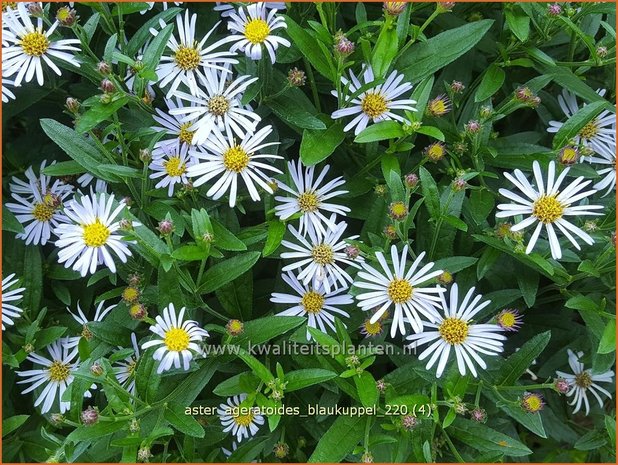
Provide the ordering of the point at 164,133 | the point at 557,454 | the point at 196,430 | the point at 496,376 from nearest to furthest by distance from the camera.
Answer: the point at 196,430 → the point at 164,133 → the point at 496,376 → the point at 557,454

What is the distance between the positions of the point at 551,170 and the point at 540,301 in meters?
0.56

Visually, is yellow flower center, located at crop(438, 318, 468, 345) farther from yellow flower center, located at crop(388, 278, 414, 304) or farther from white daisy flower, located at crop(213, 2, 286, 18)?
white daisy flower, located at crop(213, 2, 286, 18)

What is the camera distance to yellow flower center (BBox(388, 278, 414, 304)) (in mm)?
1862

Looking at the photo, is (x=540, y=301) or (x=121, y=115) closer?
(x=121, y=115)

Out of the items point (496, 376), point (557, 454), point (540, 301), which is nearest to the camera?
point (496, 376)

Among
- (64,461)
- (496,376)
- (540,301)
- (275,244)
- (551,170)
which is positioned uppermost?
(551,170)

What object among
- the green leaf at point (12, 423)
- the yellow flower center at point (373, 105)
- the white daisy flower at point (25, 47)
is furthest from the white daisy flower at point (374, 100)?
the green leaf at point (12, 423)

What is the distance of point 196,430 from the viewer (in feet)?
5.72

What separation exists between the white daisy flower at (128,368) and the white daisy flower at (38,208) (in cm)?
50

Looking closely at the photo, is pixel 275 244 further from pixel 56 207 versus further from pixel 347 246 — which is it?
pixel 56 207

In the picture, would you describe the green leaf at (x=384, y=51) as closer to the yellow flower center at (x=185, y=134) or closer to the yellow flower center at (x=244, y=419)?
the yellow flower center at (x=185, y=134)

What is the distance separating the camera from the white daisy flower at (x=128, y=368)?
1926 millimetres

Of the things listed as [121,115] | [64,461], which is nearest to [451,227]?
[121,115]

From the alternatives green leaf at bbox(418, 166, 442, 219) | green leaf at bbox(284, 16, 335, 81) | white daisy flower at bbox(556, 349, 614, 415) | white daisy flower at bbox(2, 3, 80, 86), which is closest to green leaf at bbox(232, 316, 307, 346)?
green leaf at bbox(418, 166, 442, 219)
